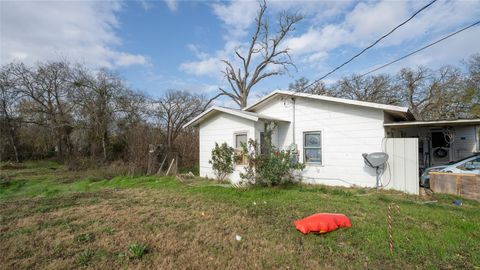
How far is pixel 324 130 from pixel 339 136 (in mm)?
599

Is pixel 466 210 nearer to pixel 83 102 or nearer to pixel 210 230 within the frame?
pixel 210 230

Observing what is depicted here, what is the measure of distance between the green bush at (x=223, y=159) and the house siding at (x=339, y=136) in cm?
246

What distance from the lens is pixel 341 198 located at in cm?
624

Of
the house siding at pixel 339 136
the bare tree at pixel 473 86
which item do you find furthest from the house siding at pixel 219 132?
the bare tree at pixel 473 86

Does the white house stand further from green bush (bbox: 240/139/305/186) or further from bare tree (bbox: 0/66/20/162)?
bare tree (bbox: 0/66/20/162)

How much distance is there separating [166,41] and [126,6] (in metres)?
2.88

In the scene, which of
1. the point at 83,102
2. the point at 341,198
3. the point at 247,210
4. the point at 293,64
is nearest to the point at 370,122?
the point at 341,198

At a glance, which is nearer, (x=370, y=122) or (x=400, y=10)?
(x=400, y=10)

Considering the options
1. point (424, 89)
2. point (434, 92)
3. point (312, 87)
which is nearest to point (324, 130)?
point (312, 87)

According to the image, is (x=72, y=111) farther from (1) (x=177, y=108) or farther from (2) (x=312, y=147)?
(2) (x=312, y=147)

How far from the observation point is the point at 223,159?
923 cm

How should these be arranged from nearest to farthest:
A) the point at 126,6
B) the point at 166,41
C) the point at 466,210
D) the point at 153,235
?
the point at 153,235, the point at 466,210, the point at 126,6, the point at 166,41

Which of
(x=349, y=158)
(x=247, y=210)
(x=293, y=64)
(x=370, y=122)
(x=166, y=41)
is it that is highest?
(x=293, y=64)

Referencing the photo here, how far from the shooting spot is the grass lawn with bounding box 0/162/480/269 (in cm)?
310
